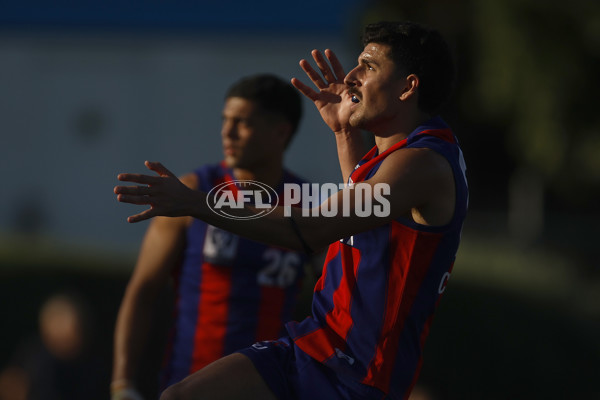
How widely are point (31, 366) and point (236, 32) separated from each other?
12.4 meters

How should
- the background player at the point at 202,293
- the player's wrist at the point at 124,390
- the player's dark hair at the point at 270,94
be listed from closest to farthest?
the player's wrist at the point at 124,390, the background player at the point at 202,293, the player's dark hair at the point at 270,94

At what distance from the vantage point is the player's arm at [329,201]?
130 inches

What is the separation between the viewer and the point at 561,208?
72.7 feet

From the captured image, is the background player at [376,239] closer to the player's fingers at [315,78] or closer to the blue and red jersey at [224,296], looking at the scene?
the player's fingers at [315,78]

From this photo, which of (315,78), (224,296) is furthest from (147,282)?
(315,78)

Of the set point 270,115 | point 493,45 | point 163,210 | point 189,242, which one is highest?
point 493,45

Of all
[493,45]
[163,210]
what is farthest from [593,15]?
[163,210]

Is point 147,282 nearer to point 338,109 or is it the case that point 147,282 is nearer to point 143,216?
point 338,109

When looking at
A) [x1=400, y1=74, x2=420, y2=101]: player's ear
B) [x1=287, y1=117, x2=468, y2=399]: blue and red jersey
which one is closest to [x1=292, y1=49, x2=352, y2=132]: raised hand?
[x1=400, y1=74, x2=420, y2=101]: player's ear

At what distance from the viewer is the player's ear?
3.80 m

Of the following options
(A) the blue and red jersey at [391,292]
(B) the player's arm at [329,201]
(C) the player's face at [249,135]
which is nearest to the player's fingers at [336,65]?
(A) the blue and red jersey at [391,292]

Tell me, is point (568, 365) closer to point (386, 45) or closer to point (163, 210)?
point (386, 45)

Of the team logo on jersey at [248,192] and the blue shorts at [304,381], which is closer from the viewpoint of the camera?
the blue shorts at [304,381]

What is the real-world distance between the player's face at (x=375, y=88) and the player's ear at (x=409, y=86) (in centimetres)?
2
